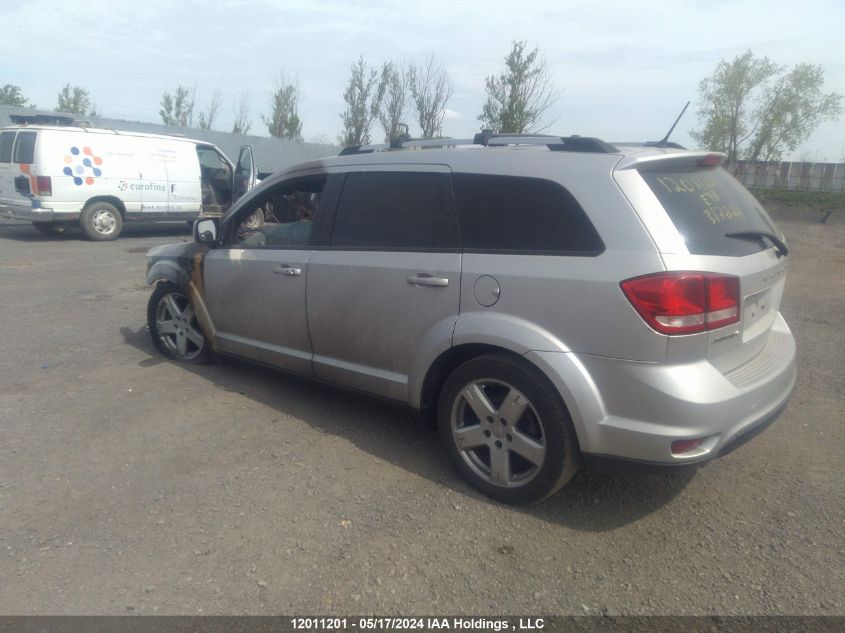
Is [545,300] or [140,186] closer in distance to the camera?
[545,300]

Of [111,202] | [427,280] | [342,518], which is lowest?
[342,518]

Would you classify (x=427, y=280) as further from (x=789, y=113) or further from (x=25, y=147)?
(x=789, y=113)

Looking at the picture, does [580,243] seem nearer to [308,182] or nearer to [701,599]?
[701,599]

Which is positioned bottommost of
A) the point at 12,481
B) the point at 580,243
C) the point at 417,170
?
the point at 12,481

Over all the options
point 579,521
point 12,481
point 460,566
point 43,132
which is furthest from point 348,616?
point 43,132

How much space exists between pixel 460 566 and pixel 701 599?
Result: 3.24ft

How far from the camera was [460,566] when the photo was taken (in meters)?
2.92

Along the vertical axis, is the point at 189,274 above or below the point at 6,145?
below

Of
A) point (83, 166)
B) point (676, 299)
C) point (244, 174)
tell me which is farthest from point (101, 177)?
point (676, 299)

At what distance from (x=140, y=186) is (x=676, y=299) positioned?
42.1 feet

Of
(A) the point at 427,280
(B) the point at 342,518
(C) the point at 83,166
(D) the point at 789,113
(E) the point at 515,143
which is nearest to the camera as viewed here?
(B) the point at 342,518

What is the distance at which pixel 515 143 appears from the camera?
4.13 meters

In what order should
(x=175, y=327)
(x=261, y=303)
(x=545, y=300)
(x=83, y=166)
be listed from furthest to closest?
(x=83, y=166) → (x=175, y=327) → (x=261, y=303) → (x=545, y=300)

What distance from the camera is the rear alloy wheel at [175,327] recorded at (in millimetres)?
5422
